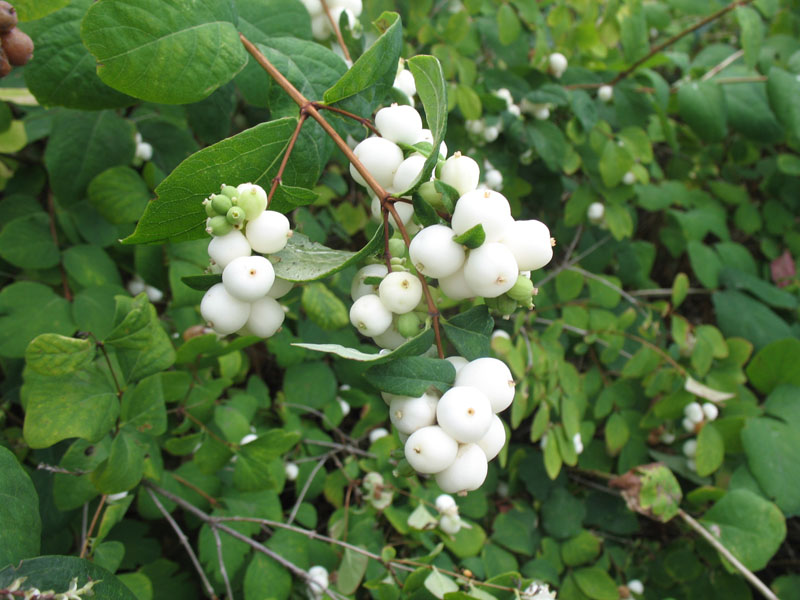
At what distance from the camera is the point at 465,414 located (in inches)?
28.5

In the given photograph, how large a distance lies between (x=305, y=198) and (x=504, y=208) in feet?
1.05

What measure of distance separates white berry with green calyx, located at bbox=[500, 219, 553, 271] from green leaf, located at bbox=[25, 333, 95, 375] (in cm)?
78

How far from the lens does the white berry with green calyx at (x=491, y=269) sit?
Result: 727 millimetres

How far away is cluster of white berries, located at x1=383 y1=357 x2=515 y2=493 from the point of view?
736 millimetres

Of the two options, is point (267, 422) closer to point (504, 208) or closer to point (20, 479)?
point (20, 479)

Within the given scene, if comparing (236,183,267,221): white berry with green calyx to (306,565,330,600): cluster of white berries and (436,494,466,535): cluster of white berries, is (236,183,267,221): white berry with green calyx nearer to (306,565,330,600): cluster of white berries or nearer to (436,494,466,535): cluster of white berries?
(306,565,330,600): cluster of white berries

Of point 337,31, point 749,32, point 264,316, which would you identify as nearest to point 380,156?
point 264,316

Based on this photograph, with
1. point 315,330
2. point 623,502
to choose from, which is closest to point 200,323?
point 315,330

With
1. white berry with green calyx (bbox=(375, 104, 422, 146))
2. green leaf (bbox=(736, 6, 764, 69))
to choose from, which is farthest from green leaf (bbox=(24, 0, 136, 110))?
green leaf (bbox=(736, 6, 764, 69))

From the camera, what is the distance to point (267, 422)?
2.06 m

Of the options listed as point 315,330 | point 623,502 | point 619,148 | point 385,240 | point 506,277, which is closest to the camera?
point 506,277

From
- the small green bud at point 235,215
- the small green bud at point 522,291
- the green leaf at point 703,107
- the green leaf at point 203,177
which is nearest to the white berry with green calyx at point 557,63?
the green leaf at point 703,107

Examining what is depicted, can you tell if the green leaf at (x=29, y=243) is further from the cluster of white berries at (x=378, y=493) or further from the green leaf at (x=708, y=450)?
the green leaf at (x=708, y=450)

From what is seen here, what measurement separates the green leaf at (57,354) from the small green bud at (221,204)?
1.51 feet
